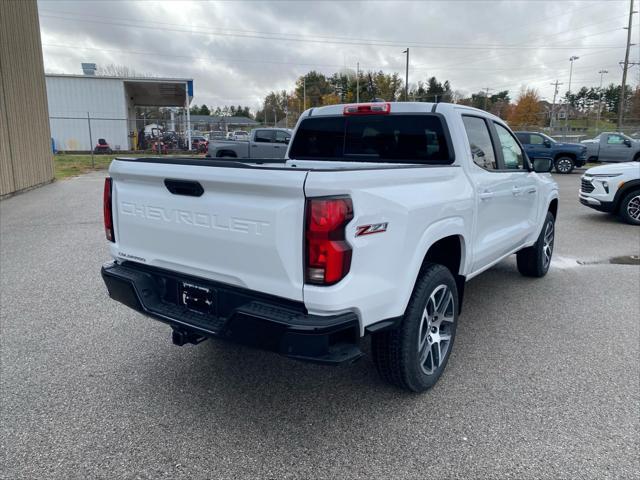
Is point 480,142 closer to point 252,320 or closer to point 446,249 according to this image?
point 446,249

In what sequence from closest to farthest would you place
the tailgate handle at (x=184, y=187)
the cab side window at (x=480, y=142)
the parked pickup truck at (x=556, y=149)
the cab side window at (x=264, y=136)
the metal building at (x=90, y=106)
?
1. the tailgate handle at (x=184, y=187)
2. the cab side window at (x=480, y=142)
3. the cab side window at (x=264, y=136)
4. the parked pickup truck at (x=556, y=149)
5. the metal building at (x=90, y=106)

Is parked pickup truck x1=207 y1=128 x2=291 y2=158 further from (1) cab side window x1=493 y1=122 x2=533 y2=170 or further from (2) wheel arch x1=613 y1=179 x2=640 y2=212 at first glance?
(1) cab side window x1=493 y1=122 x2=533 y2=170

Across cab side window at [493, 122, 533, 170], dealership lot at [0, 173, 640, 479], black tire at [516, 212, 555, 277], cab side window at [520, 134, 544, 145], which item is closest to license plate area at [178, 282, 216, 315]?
dealership lot at [0, 173, 640, 479]

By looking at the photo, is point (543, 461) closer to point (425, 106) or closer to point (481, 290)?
point (425, 106)

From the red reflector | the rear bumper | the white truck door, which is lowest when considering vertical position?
the rear bumper

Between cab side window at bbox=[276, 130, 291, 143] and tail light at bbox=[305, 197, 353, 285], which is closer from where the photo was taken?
tail light at bbox=[305, 197, 353, 285]

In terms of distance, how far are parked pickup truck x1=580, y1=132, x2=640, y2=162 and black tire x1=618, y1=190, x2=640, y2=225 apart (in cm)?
1315

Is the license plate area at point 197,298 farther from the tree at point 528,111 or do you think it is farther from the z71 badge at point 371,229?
the tree at point 528,111

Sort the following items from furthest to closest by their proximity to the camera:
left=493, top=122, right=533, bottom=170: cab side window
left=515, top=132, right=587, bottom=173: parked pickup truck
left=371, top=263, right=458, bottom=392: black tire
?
left=515, top=132, right=587, bottom=173: parked pickup truck < left=493, top=122, right=533, bottom=170: cab side window < left=371, top=263, right=458, bottom=392: black tire

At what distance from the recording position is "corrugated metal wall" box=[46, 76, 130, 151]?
30.5 metres

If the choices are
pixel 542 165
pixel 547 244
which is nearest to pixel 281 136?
pixel 547 244

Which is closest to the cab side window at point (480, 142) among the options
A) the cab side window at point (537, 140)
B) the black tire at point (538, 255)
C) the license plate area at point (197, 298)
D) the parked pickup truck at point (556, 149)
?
the black tire at point (538, 255)

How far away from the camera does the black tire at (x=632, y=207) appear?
9820 millimetres

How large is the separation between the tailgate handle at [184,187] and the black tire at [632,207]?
9893mm
